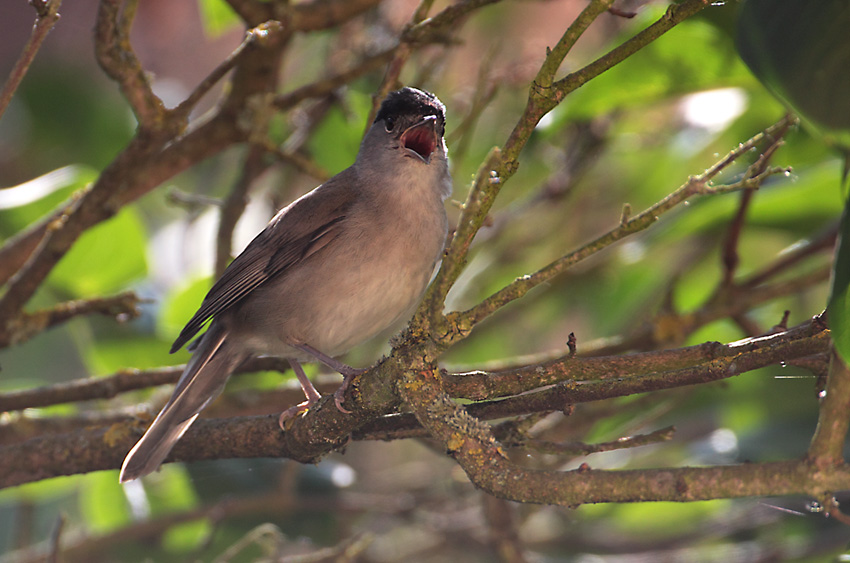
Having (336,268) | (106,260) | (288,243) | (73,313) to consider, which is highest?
(106,260)

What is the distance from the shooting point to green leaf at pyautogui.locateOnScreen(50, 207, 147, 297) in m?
3.56

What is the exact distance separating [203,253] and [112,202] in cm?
152

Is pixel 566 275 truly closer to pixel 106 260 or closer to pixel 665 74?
pixel 665 74

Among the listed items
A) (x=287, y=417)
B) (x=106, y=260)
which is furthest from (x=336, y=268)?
(x=106, y=260)

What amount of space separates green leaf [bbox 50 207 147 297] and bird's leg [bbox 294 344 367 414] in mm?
1230

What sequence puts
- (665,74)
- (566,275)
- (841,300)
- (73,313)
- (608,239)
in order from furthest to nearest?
(566,275) < (665,74) < (73,313) < (608,239) < (841,300)

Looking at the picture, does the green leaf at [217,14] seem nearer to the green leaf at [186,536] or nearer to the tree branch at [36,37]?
the tree branch at [36,37]

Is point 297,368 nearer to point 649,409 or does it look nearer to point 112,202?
point 112,202

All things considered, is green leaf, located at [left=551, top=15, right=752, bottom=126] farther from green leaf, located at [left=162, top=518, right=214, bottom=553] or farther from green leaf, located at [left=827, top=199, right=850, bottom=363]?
green leaf, located at [left=162, top=518, right=214, bottom=553]

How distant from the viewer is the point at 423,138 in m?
3.07

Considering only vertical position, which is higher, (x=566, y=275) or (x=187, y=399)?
(x=566, y=275)

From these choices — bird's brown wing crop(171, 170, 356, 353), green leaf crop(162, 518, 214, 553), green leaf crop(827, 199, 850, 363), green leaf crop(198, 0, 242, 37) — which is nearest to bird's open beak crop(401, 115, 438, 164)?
bird's brown wing crop(171, 170, 356, 353)

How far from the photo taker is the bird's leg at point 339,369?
2009mm

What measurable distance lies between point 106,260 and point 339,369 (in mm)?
1624
